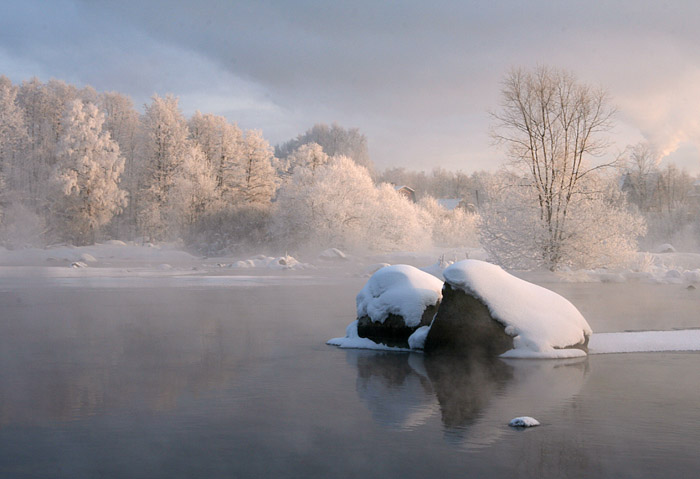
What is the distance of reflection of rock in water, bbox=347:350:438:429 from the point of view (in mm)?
7043

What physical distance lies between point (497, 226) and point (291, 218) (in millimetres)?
22668

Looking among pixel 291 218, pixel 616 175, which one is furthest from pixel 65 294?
pixel 291 218

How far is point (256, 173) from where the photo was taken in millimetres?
59250

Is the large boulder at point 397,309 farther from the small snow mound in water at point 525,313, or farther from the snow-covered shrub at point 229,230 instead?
the snow-covered shrub at point 229,230

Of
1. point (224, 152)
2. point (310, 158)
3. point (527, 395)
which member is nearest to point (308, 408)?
point (527, 395)

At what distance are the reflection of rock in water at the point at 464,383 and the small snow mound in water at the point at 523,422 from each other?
16.8 inches

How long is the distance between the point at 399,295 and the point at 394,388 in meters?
3.42

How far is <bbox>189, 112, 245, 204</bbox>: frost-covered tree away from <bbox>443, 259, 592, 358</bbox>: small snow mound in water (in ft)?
152

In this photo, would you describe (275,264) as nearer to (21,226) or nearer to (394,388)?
(21,226)

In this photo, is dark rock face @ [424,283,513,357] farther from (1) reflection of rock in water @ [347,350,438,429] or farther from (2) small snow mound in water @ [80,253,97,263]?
(2) small snow mound in water @ [80,253,97,263]

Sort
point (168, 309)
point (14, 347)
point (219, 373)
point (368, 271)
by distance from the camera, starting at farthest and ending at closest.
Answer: point (368, 271) < point (168, 309) < point (14, 347) < point (219, 373)

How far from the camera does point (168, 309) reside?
55.7ft

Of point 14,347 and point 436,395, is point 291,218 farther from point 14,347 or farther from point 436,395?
point 436,395

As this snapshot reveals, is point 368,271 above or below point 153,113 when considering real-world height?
below
